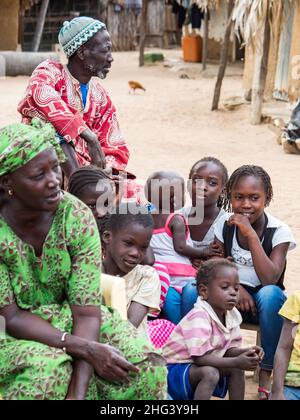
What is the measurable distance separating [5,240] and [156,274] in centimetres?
105

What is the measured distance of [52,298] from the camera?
336 centimetres

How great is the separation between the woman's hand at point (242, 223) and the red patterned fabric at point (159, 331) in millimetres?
566

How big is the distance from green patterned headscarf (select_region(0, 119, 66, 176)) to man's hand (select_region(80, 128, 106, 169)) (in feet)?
6.21

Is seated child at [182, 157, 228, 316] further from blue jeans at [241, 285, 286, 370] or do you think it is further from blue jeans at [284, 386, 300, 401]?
blue jeans at [284, 386, 300, 401]

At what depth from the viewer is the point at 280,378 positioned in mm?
3900

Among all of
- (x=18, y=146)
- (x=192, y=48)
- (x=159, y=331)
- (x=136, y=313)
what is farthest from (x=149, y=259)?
(x=192, y=48)

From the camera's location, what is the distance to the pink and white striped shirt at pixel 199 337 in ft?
12.9

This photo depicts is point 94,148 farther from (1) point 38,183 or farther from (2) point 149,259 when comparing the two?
(1) point 38,183

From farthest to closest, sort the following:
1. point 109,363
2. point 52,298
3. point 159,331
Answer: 1. point 159,331
2. point 52,298
3. point 109,363

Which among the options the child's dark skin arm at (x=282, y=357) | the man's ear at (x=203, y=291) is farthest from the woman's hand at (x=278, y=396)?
the man's ear at (x=203, y=291)

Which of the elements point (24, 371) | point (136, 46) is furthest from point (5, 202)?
point (136, 46)

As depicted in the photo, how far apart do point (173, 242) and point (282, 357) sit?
3.16ft

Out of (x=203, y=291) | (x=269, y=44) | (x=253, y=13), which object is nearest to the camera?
(x=203, y=291)

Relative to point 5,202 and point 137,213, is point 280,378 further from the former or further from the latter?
point 5,202
